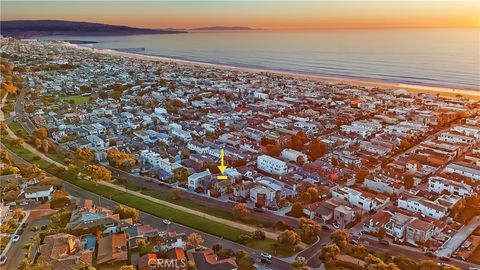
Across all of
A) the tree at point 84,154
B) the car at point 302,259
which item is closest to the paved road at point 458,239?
the car at point 302,259

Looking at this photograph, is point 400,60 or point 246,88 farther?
point 400,60

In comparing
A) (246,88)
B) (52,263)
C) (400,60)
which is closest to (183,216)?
(52,263)

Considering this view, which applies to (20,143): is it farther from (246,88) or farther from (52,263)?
(246,88)

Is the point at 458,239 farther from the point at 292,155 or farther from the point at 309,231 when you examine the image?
the point at 292,155

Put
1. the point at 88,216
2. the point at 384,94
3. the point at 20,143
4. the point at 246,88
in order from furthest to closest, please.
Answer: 1. the point at 246,88
2. the point at 384,94
3. the point at 20,143
4. the point at 88,216

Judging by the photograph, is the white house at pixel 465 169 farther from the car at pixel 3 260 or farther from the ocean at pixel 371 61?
the ocean at pixel 371 61

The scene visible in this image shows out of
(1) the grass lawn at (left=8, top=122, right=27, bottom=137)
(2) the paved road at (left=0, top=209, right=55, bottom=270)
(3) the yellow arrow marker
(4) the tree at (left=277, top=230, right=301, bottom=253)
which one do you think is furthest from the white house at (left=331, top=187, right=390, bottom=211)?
(1) the grass lawn at (left=8, top=122, right=27, bottom=137)

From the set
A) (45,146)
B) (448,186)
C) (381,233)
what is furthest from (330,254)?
(45,146)
